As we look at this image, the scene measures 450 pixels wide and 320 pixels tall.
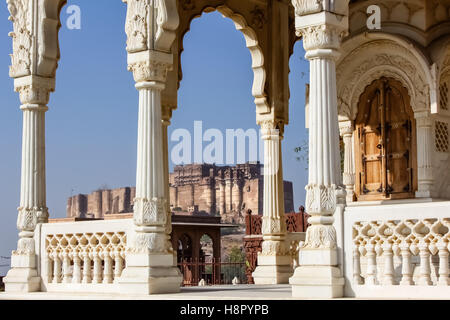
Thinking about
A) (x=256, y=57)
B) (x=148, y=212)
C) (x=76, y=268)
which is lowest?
(x=76, y=268)

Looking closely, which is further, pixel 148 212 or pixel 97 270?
pixel 97 270

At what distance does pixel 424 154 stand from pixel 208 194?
88449mm

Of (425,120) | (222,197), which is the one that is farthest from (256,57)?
(222,197)

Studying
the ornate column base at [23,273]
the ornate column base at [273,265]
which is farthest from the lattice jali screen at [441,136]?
the ornate column base at [23,273]

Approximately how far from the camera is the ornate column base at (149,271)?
446 inches

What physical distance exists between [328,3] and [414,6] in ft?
15.9

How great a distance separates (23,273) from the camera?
13219mm

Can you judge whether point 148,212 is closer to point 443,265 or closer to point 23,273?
point 23,273

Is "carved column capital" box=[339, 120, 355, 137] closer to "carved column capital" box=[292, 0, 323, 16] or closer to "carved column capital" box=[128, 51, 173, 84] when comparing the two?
"carved column capital" box=[128, 51, 173, 84]

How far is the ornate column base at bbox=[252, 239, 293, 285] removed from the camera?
1547cm

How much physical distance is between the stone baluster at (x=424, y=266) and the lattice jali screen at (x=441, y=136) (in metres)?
5.50

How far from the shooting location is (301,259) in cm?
1024

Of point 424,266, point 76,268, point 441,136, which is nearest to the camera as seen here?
point 424,266
